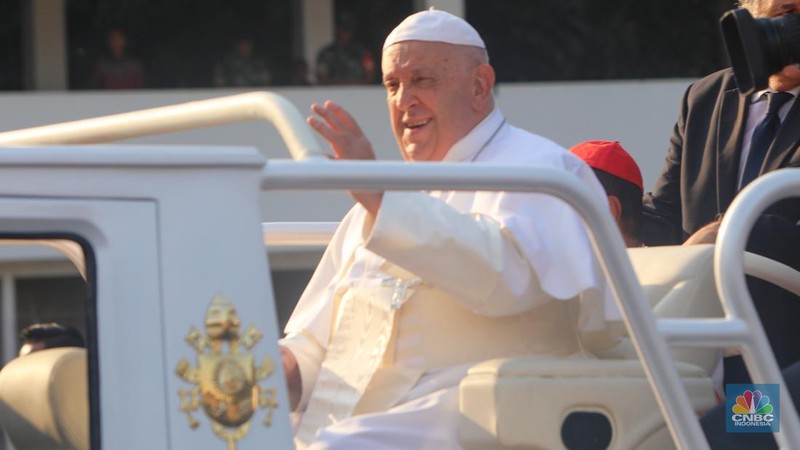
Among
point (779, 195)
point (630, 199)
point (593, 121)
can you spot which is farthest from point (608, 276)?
point (593, 121)

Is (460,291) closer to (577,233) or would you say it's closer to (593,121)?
(577,233)

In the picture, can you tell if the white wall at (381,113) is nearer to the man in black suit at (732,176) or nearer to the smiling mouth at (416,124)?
the man in black suit at (732,176)

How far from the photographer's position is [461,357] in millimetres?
2580

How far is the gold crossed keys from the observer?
177cm

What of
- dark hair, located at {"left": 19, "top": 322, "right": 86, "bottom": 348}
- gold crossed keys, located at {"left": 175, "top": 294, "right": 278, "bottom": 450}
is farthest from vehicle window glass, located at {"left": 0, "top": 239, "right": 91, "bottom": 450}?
gold crossed keys, located at {"left": 175, "top": 294, "right": 278, "bottom": 450}

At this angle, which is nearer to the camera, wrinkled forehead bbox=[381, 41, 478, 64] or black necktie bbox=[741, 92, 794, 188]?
wrinkled forehead bbox=[381, 41, 478, 64]

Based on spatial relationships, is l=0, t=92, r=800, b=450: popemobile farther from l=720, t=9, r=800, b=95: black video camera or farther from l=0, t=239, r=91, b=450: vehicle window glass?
l=720, t=9, r=800, b=95: black video camera

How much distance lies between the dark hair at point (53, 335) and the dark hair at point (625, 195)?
161cm

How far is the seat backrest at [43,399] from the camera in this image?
184 cm

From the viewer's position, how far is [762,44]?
2553 mm

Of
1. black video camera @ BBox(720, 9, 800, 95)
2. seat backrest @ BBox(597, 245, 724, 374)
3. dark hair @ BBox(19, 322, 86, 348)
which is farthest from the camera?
seat backrest @ BBox(597, 245, 724, 374)

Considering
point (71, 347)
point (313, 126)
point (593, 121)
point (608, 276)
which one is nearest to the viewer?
point (71, 347)

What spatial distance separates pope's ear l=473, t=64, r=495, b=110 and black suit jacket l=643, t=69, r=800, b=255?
0.53 m

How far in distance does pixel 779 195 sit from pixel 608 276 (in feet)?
0.97
